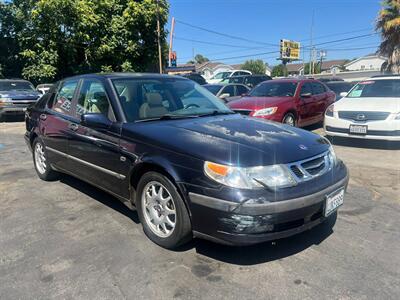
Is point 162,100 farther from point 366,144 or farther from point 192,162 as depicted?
point 366,144

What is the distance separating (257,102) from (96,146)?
19.1 feet

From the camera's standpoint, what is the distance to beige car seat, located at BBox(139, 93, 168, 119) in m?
3.99

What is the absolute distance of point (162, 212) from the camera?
11.3ft

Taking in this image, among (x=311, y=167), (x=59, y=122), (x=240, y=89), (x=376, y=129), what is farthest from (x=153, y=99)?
(x=240, y=89)

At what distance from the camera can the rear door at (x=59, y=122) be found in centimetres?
483

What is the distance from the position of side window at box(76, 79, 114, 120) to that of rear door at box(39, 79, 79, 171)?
21cm

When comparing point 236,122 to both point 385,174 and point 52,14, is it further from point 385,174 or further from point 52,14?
point 52,14

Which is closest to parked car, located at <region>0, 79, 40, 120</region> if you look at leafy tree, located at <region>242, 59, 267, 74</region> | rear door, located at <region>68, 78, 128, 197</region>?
rear door, located at <region>68, 78, 128, 197</region>

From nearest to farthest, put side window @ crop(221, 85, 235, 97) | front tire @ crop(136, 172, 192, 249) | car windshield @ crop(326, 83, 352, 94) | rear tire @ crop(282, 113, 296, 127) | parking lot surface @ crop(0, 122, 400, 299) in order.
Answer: parking lot surface @ crop(0, 122, 400, 299)
front tire @ crop(136, 172, 192, 249)
rear tire @ crop(282, 113, 296, 127)
side window @ crop(221, 85, 235, 97)
car windshield @ crop(326, 83, 352, 94)

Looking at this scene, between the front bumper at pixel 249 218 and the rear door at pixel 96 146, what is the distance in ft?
3.72

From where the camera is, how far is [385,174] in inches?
235

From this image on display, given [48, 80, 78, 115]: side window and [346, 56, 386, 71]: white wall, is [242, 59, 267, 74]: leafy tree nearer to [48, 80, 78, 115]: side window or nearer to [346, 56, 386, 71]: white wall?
[346, 56, 386, 71]: white wall

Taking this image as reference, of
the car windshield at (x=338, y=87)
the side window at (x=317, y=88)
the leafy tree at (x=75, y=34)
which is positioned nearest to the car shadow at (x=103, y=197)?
the side window at (x=317, y=88)

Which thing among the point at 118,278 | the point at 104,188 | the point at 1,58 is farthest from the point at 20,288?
the point at 1,58
